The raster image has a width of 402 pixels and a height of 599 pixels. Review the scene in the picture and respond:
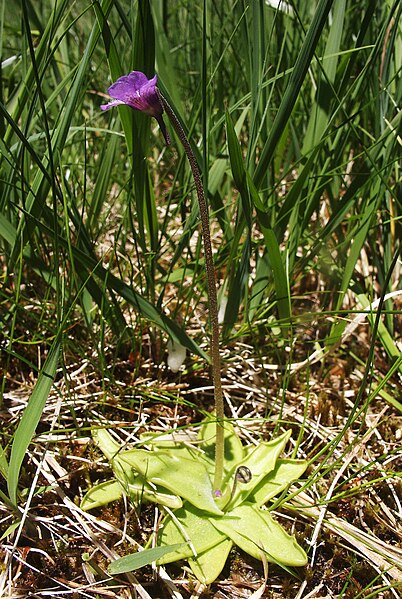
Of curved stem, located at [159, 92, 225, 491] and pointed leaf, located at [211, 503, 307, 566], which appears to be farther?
pointed leaf, located at [211, 503, 307, 566]

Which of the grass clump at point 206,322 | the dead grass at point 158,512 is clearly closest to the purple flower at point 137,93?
the grass clump at point 206,322

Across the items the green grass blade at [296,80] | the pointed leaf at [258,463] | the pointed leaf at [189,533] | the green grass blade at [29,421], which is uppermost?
the green grass blade at [296,80]

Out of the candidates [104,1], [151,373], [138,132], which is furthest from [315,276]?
[104,1]

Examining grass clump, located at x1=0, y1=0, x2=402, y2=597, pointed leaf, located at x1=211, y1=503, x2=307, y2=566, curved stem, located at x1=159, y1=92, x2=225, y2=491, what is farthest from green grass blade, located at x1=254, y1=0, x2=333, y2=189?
pointed leaf, located at x1=211, y1=503, x2=307, y2=566

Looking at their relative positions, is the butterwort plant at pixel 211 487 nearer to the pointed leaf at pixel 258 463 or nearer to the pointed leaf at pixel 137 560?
the pointed leaf at pixel 258 463

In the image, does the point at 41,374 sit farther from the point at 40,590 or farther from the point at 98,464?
the point at 40,590

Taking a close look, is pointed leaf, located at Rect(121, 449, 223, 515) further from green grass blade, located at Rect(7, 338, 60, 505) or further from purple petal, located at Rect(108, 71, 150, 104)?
purple petal, located at Rect(108, 71, 150, 104)
